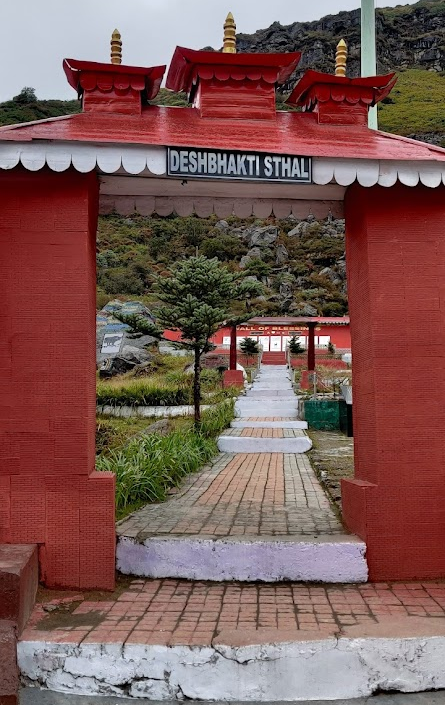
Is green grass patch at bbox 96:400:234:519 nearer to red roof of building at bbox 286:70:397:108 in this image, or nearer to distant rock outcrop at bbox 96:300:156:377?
red roof of building at bbox 286:70:397:108

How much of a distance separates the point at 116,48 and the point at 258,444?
364 inches

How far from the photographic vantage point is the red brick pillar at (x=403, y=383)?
4.70 m

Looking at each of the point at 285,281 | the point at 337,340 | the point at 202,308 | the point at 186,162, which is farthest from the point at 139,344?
the point at 285,281

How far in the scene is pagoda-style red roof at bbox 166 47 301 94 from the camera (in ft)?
17.1

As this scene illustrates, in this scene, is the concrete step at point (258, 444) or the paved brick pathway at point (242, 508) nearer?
the paved brick pathway at point (242, 508)

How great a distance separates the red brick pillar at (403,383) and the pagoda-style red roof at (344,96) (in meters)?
1.08

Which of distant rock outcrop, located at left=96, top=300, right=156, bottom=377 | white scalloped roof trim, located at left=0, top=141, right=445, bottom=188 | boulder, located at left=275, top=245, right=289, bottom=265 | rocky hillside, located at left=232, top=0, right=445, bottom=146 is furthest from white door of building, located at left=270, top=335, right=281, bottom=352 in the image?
rocky hillside, located at left=232, top=0, right=445, bottom=146

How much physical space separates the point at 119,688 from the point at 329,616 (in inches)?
56.3

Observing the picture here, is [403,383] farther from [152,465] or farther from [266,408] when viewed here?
[266,408]

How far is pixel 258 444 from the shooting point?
13.1 metres

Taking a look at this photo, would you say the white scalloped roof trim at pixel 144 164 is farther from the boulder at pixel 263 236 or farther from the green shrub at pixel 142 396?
the boulder at pixel 263 236

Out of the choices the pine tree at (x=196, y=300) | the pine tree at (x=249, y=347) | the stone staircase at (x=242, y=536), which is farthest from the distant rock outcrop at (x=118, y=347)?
the stone staircase at (x=242, y=536)

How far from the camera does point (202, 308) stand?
1360cm

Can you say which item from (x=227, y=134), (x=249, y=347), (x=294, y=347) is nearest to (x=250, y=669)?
(x=227, y=134)
